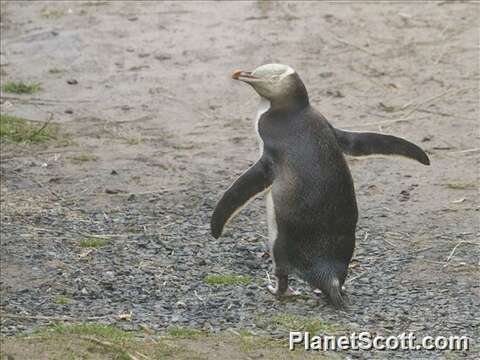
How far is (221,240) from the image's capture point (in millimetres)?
6402

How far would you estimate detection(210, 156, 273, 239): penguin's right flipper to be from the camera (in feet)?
17.6

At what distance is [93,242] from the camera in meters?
6.28

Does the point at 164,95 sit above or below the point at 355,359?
below

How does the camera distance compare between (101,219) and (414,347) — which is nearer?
(414,347)

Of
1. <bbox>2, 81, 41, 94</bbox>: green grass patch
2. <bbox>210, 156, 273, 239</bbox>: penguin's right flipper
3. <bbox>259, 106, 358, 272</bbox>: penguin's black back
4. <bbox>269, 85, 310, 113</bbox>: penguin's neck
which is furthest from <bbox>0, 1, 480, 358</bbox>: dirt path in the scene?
<bbox>269, 85, 310, 113</bbox>: penguin's neck

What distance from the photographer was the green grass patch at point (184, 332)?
4918 mm

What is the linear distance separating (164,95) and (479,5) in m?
2.85

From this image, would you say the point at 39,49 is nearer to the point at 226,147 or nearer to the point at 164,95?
the point at 164,95

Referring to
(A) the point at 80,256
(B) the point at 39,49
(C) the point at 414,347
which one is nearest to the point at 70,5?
(B) the point at 39,49

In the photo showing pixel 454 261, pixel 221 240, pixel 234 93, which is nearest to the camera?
pixel 454 261

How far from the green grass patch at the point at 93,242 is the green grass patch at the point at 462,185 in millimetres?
2093

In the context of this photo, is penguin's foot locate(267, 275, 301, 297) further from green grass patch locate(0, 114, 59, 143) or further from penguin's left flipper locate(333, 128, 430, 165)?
green grass patch locate(0, 114, 59, 143)

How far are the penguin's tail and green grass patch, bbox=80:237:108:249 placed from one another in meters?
1.38

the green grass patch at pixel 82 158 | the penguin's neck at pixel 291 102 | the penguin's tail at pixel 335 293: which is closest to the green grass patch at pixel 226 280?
the penguin's tail at pixel 335 293
